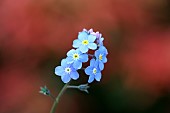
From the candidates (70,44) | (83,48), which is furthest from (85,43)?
(70,44)

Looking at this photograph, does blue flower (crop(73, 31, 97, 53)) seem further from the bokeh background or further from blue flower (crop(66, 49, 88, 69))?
the bokeh background

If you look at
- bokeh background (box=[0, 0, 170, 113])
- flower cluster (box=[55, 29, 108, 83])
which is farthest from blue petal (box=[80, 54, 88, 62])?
bokeh background (box=[0, 0, 170, 113])

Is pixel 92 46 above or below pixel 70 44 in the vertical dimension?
above

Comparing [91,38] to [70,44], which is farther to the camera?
[70,44]

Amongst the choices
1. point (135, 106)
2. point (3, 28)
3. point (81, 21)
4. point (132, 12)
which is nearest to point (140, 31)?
point (132, 12)

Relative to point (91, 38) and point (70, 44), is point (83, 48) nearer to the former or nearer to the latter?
point (91, 38)
